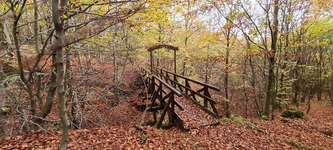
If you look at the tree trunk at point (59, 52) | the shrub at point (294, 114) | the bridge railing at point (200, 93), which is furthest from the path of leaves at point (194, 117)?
the shrub at point (294, 114)

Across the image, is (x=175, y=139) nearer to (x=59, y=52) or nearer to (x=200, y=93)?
(x=59, y=52)

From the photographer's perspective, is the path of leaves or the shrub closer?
the path of leaves

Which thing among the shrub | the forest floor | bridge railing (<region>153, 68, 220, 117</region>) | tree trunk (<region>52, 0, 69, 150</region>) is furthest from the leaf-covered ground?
the shrub

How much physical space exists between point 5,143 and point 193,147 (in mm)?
4401

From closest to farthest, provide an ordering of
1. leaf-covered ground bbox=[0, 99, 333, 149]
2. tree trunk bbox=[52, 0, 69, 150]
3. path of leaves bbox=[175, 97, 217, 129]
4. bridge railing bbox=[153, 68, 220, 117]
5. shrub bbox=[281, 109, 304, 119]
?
1. tree trunk bbox=[52, 0, 69, 150]
2. leaf-covered ground bbox=[0, 99, 333, 149]
3. path of leaves bbox=[175, 97, 217, 129]
4. bridge railing bbox=[153, 68, 220, 117]
5. shrub bbox=[281, 109, 304, 119]

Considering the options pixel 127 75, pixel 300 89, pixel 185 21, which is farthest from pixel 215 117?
pixel 300 89

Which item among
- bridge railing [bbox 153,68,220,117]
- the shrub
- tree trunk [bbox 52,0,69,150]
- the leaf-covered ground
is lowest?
the shrub

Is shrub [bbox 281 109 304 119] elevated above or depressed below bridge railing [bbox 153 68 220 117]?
below

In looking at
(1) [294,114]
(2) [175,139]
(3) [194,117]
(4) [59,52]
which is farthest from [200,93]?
(4) [59,52]

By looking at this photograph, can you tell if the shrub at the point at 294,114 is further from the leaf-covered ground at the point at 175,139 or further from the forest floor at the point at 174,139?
the leaf-covered ground at the point at 175,139

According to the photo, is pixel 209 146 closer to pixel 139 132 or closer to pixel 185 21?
pixel 139 132

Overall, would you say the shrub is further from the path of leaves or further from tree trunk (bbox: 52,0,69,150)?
tree trunk (bbox: 52,0,69,150)

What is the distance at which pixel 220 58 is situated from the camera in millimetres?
19328

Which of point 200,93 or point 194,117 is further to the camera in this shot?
point 200,93
